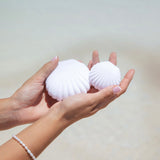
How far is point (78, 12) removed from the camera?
135 cm

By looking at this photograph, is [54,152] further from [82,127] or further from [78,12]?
[78,12]

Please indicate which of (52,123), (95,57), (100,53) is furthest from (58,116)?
(100,53)

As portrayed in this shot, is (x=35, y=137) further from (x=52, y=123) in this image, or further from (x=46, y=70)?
(x=46, y=70)

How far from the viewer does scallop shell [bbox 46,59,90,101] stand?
1.88 ft

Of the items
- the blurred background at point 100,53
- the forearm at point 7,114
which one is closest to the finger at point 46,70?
the forearm at point 7,114

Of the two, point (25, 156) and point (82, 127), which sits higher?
point (25, 156)

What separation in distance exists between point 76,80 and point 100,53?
2.04ft

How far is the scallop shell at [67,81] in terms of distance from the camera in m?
0.57

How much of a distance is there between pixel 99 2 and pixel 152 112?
82 centimetres

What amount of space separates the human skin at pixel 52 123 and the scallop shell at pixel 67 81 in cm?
8

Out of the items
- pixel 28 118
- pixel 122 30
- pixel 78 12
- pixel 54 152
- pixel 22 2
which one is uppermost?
pixel 22 2

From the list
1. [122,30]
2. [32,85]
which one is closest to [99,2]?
[122,30]

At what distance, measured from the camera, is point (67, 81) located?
0.58m

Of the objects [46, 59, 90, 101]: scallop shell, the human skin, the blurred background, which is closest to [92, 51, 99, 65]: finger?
[46, 59, 90, 101]: scallop shell
